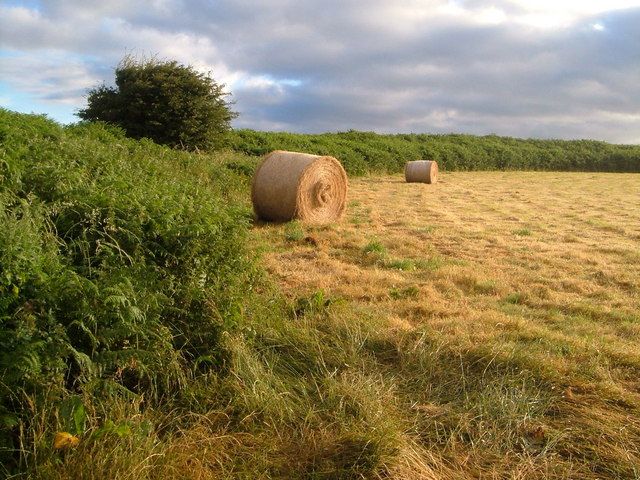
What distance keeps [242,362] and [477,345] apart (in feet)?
6.19

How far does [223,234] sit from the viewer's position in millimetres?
4457

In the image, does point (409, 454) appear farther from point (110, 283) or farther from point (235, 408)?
point (110, 283)

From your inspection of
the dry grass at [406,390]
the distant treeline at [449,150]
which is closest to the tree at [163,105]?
the distant treeline at [449,150]

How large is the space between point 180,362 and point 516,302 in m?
3.82

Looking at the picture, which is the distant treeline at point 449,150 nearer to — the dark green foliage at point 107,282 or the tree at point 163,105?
the tree at point 163,105

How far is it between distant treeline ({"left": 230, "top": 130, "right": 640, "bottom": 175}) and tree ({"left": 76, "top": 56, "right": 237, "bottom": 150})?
10.5 feet

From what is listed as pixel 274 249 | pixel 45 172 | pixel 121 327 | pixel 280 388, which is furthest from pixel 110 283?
pixel 274 249

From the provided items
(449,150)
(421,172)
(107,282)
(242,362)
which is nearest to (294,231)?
(242,362)

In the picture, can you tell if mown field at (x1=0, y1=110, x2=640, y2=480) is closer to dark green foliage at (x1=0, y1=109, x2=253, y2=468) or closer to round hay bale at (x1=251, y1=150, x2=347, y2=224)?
dark green foliage at (x1=0, y1=109, x2=253, y2=468)

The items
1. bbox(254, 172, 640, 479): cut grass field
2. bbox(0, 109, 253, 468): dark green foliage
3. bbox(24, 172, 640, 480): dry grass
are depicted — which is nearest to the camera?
bbox(0, 109, 253, 468): dark green foliage

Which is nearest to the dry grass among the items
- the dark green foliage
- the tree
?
the dark green foliage

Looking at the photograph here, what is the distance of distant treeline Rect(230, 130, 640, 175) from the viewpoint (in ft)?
82.5

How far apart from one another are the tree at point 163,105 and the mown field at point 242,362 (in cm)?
1198

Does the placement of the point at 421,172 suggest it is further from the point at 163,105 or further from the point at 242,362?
the point at 242,362
